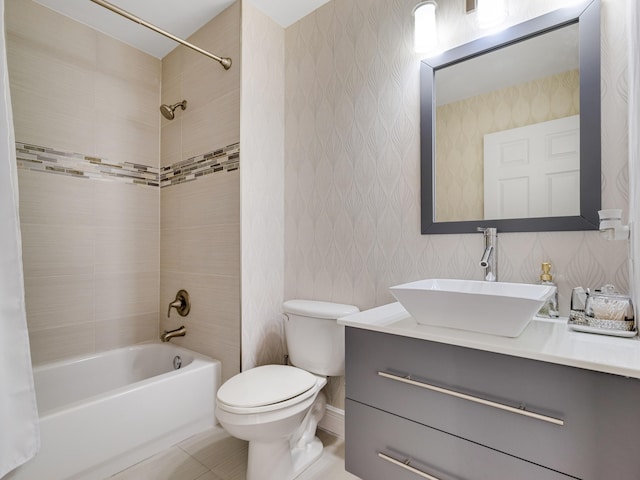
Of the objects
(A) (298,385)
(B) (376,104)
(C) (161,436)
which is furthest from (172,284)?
(B) (376,104)

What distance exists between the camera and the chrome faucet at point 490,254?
127 centimetres

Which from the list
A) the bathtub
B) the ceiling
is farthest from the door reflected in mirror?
the bathtub

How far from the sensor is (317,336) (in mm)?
1665

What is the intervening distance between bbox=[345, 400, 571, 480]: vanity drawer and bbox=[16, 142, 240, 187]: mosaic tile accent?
1.48 metres

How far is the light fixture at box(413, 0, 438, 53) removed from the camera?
1.44 metres

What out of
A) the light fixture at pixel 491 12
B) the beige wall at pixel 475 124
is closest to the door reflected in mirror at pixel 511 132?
the beige wall at pixel 475 124

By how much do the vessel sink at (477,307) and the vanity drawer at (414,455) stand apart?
0.31 metres

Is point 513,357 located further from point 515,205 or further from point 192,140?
point 192,140

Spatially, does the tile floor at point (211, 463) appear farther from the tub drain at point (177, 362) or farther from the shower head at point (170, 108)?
the shower head at point (170, 108)

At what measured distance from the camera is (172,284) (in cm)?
234

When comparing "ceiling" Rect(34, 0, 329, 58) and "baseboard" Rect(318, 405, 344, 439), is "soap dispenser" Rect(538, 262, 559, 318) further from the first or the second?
"ceiling" Rect(34, 0, 329, 58)

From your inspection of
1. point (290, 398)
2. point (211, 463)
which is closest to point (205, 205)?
point (290, 398)

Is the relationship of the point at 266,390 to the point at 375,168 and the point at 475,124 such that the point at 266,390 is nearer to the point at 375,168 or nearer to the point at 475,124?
the point at 375,168

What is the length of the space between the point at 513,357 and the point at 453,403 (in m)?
0.22
